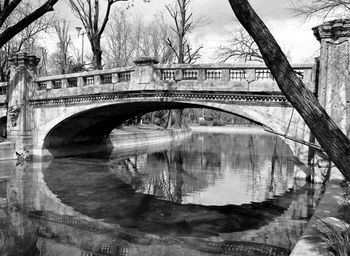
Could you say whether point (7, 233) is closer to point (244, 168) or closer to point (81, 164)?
point (81, 164)

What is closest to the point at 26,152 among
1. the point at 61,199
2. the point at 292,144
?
the point at 61,199

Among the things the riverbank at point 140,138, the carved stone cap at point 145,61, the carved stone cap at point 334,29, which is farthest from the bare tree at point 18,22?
the riverbank at point 140,138

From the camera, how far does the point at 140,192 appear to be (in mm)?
11312

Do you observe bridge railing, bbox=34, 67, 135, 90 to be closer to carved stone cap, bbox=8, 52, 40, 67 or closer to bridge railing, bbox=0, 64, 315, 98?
bridge railing, bbox=0, 64, 315, 98

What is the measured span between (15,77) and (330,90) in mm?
12803

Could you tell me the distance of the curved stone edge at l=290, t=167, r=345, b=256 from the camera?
415 cm

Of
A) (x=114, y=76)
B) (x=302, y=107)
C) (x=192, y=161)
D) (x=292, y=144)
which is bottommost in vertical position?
(x=192, y=161)

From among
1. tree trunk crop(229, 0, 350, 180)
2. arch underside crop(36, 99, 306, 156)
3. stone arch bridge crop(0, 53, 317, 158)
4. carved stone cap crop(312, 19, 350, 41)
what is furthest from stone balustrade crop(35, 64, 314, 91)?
tree trunk crop(229, 0, 350, 180)

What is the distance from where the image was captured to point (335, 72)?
428 inches

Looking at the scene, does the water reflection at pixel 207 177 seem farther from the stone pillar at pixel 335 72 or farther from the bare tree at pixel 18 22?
the bare tree at pixel 18 22

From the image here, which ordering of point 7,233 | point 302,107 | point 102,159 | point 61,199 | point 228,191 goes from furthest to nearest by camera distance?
point 102,159 → point 228,191 → point 61,199 → point 7,233 → point 302,107

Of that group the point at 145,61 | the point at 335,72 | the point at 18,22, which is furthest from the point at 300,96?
the point at 145,61

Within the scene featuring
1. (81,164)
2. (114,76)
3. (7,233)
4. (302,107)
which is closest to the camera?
(302,107)

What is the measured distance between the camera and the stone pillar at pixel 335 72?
35.2ft
